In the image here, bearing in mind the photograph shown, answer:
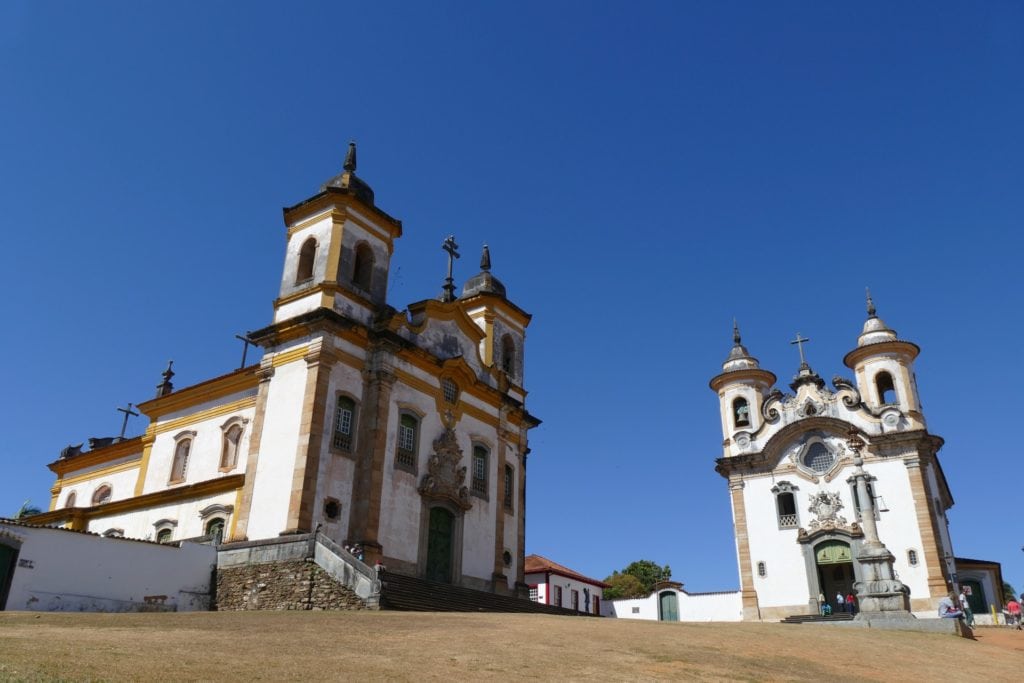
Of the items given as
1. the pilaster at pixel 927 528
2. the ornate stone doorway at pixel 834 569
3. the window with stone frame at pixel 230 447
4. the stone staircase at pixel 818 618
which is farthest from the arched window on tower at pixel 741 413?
the window with stone frame at pixel 230 447

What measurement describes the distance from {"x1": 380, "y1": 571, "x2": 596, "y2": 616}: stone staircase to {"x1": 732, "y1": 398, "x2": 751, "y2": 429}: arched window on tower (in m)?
18.7

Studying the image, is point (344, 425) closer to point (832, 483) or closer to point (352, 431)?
point (352, 431)

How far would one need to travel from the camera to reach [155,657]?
8.23 meters

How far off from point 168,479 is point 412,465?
31.4 ft

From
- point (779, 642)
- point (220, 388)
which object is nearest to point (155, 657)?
point (779, 642)

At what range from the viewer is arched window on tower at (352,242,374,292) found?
25938 millimetres

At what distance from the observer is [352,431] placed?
23.5 m

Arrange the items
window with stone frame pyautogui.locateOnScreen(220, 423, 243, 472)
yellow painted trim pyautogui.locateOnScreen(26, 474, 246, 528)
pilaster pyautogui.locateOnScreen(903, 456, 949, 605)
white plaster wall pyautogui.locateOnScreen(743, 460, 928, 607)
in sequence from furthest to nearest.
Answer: white plaster wall pyautogui.locateOnScreen(743, 460, 928, 607) → pilaster pyautogui.locateOnScreen(903, 456, 949, 605) → window with stone frame pyautogui.locateOnScreen(220, 423, 243, 472) → yellow painted trim pyautogui.locateOnScreen(26, 474, 246, 528)

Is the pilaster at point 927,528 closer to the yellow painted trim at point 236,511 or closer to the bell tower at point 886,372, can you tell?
the bell tower at point 886,372

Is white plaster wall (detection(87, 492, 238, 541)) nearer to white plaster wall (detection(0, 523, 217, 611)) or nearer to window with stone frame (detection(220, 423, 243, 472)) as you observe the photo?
window with stone frame (detection(220, 423, 243, 472))

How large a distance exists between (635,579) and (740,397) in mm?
28488

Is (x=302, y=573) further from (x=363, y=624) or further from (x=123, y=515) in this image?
(x=123, y=515)

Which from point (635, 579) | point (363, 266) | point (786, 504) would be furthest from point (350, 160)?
point (635, 579)

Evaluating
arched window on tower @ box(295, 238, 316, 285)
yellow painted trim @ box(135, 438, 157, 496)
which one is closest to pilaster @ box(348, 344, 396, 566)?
arched window on tower @ box(295, 238, 316, 285)
